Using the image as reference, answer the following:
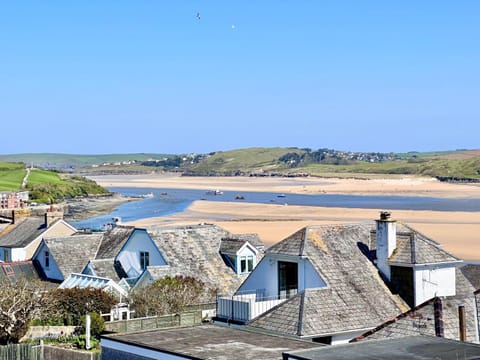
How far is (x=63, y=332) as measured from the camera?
87.7 feet

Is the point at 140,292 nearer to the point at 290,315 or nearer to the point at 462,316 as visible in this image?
the point at 290,315

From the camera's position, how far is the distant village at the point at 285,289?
1546 cm

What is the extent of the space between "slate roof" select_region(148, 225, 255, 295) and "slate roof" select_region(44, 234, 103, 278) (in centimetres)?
440

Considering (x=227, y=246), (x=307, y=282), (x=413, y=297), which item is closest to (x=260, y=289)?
(x=307, y=282)

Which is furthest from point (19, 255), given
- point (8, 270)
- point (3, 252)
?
point (8, 270)

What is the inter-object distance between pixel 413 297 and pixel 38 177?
16102 cm

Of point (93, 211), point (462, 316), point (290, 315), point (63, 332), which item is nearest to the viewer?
point (462, 316)

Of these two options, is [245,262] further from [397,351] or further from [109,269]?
[397,351]

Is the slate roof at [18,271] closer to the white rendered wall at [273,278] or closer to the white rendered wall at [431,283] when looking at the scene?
the white rendered wall at [273,278]

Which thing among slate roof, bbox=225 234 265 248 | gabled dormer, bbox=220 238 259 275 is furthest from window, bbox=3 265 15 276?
slate roof, bbox=225 234 265 248

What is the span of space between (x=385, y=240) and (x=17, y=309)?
36.8ft

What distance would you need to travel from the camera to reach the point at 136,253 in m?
33.1

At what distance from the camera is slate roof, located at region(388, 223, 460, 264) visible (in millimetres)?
22312

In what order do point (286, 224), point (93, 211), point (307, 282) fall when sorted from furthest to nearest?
point (93, 211) < point (286, 224) < point (307, 282)
